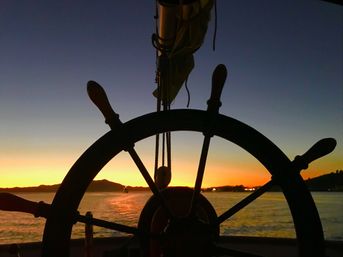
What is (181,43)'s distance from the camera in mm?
2754

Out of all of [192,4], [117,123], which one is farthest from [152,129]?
[192,4]

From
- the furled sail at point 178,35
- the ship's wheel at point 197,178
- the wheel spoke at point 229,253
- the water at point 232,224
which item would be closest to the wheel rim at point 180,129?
the ship's wheel at point 197,178

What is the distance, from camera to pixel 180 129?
Answer: 98cm

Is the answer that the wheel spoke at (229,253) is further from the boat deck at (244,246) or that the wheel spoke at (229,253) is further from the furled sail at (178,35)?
the boat deck at (244,246)

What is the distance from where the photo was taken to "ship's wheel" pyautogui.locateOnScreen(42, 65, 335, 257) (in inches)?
35.6

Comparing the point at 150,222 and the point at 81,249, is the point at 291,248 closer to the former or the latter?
the point at 81,249

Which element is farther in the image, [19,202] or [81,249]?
[81,249]

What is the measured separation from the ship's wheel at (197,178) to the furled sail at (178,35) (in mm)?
1339

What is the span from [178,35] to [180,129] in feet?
6.02

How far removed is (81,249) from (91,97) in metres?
4.48

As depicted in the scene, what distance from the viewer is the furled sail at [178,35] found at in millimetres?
2428

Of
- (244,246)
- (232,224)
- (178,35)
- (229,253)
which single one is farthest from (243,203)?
(232,224)

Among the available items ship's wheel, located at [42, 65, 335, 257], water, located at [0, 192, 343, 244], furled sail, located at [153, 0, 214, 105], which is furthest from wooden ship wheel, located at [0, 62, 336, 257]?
water, located at [0, 192, 343, 244]

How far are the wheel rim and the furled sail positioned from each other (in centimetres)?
135
